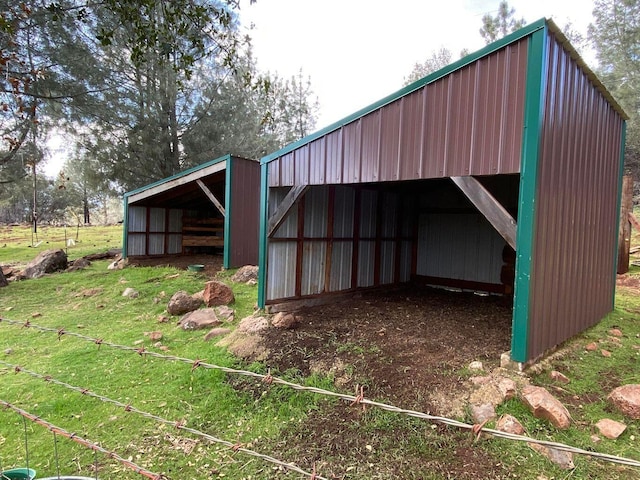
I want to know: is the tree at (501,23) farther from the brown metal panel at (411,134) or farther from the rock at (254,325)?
the rock at (254,325)

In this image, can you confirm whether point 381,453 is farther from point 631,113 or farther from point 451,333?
point 631,113

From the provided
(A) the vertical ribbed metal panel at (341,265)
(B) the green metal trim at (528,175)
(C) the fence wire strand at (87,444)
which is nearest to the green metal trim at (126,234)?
(A) the vertical ribbed metal panel at (341,265)

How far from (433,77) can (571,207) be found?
2.37 meters

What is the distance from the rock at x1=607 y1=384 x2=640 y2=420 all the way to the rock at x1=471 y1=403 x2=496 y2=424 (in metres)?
1.16

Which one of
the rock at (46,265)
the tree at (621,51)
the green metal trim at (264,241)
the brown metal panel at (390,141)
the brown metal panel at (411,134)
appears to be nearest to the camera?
the brown metal panel at (411,134)

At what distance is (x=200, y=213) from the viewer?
15.3 meters

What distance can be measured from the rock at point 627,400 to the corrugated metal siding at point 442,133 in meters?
2.29

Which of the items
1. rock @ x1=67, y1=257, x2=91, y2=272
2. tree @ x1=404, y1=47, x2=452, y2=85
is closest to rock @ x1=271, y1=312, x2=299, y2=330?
rock @ x1=67, y1=257, x2=91, y2=272

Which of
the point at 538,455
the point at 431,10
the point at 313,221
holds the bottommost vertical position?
the point at 538,455

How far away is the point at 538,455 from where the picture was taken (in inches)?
112

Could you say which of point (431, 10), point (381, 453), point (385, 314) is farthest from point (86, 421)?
point (431, 10)

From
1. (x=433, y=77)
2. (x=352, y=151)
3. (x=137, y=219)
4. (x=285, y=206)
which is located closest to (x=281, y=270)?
(x=285, y=206)

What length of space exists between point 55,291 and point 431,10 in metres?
12.1

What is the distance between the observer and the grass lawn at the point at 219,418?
2.88 metres
